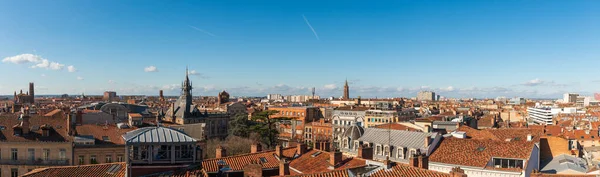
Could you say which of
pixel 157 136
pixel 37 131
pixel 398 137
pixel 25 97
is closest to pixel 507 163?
pixel 398 137

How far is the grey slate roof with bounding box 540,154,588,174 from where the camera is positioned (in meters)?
34.2

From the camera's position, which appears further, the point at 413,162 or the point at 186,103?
the point at 186,103

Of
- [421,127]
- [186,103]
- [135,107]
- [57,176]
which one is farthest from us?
[135,107]

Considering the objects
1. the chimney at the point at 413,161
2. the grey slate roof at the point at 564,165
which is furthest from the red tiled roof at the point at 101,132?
the grey slate roof at the point at 564,165

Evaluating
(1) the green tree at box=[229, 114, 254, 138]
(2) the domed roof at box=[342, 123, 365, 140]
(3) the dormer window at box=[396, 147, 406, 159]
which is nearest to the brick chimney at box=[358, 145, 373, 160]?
(3) the dormer window at box=[396, 147, 406, 159]

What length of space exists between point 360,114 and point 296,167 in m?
70.2

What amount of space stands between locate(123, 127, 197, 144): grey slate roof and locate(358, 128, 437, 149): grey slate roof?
67.6 feet

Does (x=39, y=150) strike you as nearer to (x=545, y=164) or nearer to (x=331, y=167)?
(x=331, y=167)

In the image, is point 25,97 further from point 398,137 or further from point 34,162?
point 398,137

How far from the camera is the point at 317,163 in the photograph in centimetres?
2944

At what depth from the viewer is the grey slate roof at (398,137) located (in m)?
36.8

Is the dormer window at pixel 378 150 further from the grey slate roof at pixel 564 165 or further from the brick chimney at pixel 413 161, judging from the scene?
the brick chimney at pixel 413 161

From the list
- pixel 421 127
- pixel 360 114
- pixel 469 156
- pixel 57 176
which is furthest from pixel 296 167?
pixel 360 114

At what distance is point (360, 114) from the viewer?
98.1 metres
